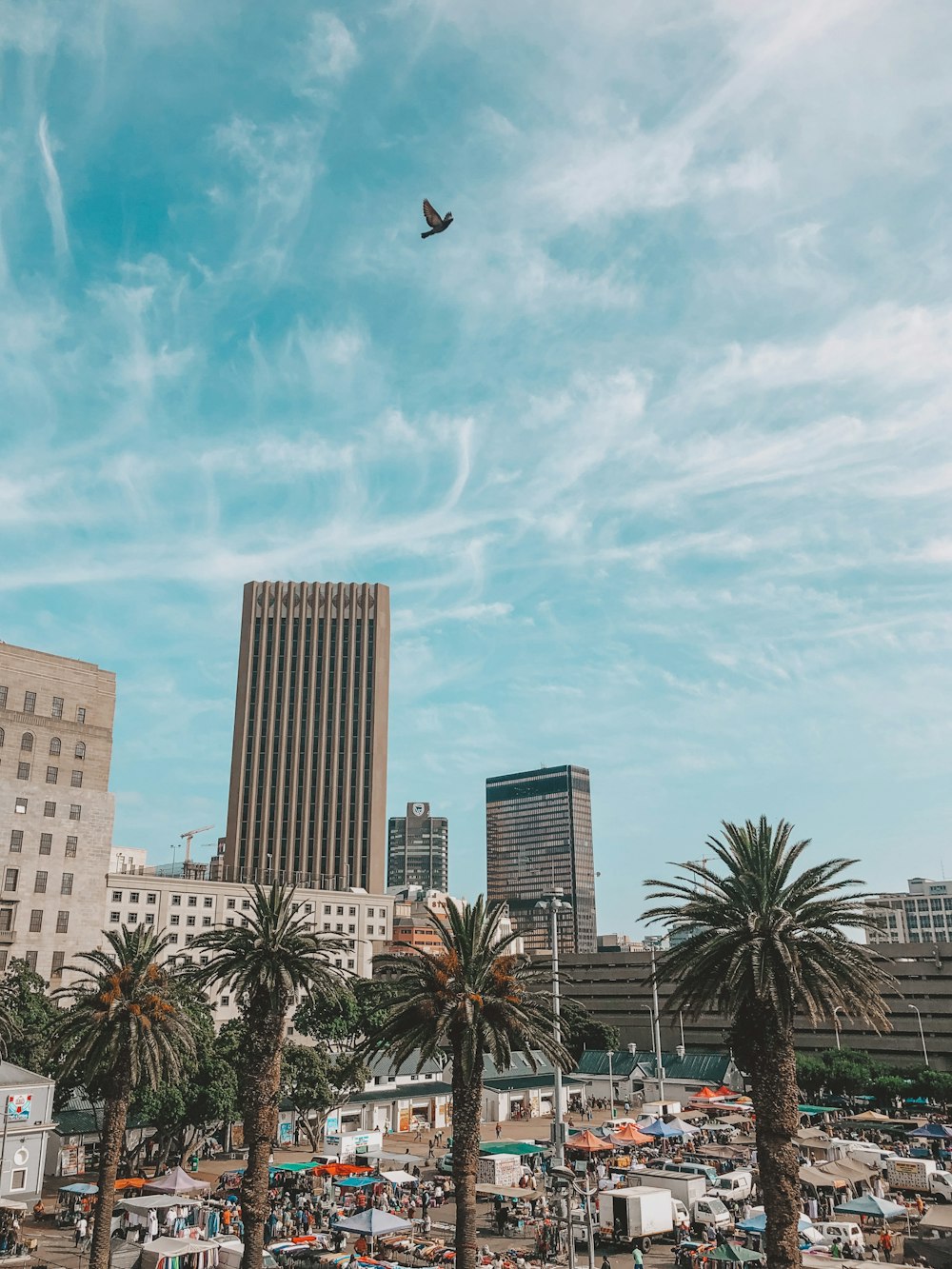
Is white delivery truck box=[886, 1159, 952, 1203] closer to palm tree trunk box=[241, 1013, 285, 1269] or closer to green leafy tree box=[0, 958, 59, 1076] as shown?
palm tree trunk box=[241, 1013, 285, 1269]

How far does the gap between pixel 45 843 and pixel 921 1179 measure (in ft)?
278

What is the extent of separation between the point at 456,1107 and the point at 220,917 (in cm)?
11148

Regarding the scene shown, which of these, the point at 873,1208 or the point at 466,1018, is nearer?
the point at 466,1018

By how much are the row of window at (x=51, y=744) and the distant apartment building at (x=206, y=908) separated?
46.2 feet

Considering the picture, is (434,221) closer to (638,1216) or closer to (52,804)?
(638,1216)

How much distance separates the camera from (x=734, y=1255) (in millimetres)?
→ 36125

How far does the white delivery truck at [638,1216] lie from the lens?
41.1 meters

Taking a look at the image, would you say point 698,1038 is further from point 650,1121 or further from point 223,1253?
point 223,1253

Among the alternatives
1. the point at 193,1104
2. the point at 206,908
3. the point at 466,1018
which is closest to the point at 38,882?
the point at 206,908

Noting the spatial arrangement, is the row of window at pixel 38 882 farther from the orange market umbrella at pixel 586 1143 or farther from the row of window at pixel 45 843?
the orange market umbrella at pixel 586 1143

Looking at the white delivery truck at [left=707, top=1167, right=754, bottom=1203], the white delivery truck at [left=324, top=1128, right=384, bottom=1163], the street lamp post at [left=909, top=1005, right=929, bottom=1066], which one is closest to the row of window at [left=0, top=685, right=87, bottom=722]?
the white delivery truck at [left=324, top=1128, right=384, bottom=1163]

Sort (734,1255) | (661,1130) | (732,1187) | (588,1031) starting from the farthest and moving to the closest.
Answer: (588,1031), (661,1130), (732,1187), (734,1255)

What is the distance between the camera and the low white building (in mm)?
44125

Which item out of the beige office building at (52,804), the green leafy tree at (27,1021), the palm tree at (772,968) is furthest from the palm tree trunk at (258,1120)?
the beige office building at (52,804)
